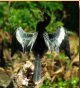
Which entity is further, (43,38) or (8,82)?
(8,82)

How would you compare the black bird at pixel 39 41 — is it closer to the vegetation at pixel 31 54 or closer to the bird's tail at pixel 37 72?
the bird's tail at pixel 37 72

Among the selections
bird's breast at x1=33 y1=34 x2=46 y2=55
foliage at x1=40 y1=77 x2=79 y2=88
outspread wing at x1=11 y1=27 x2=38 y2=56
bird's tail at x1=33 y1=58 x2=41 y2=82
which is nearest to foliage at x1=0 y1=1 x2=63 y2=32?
foliage at x1=40 y1=77 x2=79 y2=88

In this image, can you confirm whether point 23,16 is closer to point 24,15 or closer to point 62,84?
point 24,15

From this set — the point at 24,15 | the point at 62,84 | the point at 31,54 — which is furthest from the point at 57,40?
the point at 24,15

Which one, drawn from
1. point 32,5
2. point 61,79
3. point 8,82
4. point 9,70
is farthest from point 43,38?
point 32,5

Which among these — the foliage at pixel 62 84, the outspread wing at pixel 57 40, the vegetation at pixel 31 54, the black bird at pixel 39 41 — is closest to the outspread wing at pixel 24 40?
the black bird at pixel 39 41

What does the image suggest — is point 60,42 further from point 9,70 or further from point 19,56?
point 19,56

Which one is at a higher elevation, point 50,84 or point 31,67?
point 31,67

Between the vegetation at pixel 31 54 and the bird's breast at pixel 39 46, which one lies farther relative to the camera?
the vegetation at pixel 31 54
